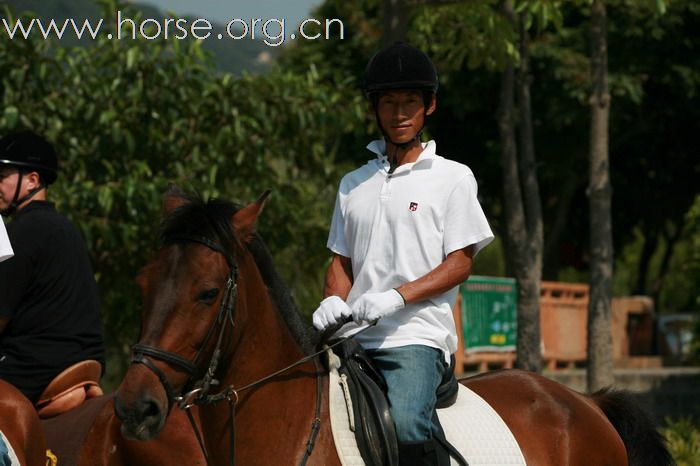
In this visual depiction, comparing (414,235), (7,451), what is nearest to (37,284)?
(7,451)

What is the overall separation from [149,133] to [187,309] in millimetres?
7574

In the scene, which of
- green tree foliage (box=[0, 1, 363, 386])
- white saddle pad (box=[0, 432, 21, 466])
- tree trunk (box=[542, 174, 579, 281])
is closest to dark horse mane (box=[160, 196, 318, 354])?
white saddle pad (box=[0, 432, 21, 466])

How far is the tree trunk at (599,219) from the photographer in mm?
12008

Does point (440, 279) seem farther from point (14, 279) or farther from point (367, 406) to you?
point (14, 279)

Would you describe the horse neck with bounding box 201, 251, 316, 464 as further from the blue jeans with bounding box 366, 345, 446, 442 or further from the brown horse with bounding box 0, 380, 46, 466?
the brown horse with bounding box 0, 380, 46, 466

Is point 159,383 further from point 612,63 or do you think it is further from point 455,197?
point 612,63

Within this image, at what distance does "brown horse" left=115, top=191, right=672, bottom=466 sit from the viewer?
14.3 feet

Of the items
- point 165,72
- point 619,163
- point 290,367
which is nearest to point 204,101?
point 165,72

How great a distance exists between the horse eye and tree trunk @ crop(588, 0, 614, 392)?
26.5 ft

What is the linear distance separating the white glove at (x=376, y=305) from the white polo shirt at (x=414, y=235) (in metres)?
0.21

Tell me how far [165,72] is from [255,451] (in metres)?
7.65

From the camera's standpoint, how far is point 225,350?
466cm

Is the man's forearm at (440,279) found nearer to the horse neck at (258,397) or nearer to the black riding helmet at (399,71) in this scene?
the horse neck at (258,397)

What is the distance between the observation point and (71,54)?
40.9 feet
